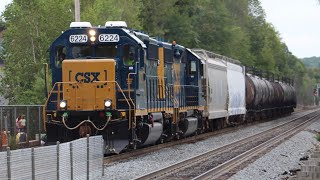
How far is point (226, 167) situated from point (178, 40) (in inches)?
1841

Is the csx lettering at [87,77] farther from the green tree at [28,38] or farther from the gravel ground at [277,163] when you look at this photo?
the green tree at [28,38]

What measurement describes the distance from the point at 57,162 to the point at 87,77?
23.8 feet

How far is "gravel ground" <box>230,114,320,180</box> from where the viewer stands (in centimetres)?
1443

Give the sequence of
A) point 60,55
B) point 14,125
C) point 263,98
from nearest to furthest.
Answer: point 60,55
point 14,125
point 263,98

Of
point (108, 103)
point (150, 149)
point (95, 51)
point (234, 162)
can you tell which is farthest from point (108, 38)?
point (234, 162)

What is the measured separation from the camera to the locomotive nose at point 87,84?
58.6 ft

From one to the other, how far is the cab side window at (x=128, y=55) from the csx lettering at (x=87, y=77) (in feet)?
3.28

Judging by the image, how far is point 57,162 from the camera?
35.6ft

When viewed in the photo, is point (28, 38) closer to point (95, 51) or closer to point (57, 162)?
point (95, 51)

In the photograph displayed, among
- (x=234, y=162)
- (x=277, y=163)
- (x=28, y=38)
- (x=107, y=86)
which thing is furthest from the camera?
(x=28, y=38)

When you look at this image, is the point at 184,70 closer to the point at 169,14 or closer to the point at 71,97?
the point at 71,97

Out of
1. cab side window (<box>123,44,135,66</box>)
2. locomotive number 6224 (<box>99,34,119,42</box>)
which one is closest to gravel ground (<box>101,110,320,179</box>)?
cab side window (<box>123,44,135,66</box>)

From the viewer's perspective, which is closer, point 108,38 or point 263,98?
point 108,38

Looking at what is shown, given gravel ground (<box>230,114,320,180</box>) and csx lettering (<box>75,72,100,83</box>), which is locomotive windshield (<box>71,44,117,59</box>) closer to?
csx lettering (<box>75,72,100,83</box>)
